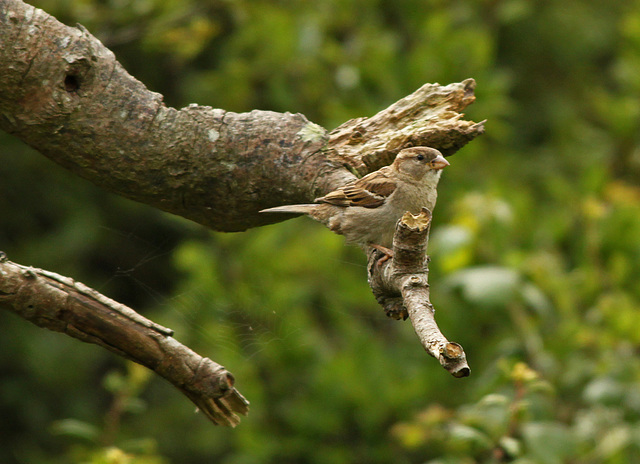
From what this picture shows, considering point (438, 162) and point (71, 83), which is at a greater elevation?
point (438, 162)

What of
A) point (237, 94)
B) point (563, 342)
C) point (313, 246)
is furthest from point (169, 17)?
point (563, 342)

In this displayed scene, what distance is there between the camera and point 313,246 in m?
5.84

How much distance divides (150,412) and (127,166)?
161 inches

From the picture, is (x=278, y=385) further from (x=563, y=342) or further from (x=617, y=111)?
(x=617, y=111)

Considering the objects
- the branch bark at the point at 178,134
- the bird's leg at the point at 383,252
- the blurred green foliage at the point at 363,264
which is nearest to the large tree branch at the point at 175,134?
the branch bark at the point at 178,134

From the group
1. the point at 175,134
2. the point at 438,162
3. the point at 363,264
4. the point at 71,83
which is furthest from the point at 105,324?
the point at 363,264

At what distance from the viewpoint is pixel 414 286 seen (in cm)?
219

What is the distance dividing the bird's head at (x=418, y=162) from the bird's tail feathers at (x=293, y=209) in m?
0.38

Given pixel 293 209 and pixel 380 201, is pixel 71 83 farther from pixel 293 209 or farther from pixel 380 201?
pixel 380 201

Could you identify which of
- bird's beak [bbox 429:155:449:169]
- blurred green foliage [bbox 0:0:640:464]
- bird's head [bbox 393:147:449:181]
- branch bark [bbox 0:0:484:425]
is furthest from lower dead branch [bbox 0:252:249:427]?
bird's beak [bbox 429:155:449:169]

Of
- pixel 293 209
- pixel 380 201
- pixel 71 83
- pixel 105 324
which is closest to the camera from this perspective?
pixel 105 324

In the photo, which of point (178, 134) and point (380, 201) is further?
point (380, 201)

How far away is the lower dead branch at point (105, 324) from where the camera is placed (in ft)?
7.43

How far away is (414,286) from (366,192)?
1.12 meters
